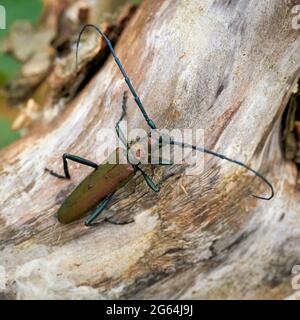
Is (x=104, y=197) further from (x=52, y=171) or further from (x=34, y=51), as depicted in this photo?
(x=34, y=51)

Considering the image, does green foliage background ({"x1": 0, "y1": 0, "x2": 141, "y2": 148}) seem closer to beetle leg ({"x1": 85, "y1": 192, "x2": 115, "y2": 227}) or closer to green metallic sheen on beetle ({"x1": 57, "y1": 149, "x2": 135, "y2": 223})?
green metallic sheen on beetle ({"x1": 57, "y1": 149, "x2": 135, "y2": 223})

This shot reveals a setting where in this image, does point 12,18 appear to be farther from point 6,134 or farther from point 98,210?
point 98,210

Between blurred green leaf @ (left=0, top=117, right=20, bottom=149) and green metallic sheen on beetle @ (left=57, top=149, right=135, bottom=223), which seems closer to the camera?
green metallic sheen on beetle @ (left=57, top=149, right=135, bottom=223)

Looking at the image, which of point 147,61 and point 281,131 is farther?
point 281,131

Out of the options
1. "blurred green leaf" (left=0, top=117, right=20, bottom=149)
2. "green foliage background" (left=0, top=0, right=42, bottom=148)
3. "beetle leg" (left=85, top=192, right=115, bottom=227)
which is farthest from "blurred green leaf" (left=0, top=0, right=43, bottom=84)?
"beetle leg" (left=85, top=192, right=115, bottom=227)

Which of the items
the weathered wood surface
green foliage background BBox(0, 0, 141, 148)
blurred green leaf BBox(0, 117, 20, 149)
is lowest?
the weathered wood surface

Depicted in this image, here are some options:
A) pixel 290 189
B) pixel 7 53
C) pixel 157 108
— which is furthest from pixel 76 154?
pixel 7 53

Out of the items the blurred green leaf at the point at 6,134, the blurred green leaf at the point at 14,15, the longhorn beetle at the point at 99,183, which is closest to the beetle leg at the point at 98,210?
the longhorn beetle at the point at 99,183
